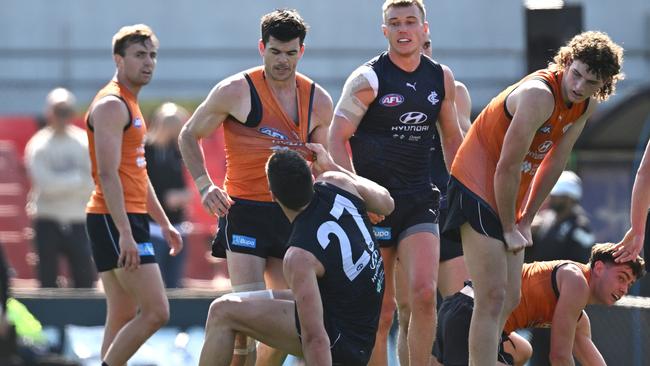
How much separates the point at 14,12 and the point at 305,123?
39.3 feet

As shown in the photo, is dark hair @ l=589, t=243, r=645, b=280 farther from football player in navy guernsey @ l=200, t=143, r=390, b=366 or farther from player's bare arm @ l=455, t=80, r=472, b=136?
football player in navy guernsey @ l=200, t=143, r=390, b=366

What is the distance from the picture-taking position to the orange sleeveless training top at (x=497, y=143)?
6941 millimetres

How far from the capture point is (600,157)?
12.5 m

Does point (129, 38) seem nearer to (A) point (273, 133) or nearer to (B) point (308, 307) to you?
(A) point (273, 133)

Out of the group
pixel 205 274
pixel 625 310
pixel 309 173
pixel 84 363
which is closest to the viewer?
pixel 309 173

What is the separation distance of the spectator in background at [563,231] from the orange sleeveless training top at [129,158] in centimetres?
375

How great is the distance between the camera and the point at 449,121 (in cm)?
787

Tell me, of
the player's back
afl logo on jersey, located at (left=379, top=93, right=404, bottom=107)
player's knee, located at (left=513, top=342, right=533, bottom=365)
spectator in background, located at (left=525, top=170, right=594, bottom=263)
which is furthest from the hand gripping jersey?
spectator in background, located at (left=525, top=170, right=594, bottom=263)

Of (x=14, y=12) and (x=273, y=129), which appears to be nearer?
(x=273, y=129)

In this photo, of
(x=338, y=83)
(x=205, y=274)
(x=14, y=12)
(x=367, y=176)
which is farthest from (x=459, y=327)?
(x=14, y=12)

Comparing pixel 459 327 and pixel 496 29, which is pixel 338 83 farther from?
pixel 459 327

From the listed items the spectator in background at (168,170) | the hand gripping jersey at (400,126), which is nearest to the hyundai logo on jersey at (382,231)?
the hand gripping jersey at (400,126)

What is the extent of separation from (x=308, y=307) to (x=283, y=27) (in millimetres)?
1891

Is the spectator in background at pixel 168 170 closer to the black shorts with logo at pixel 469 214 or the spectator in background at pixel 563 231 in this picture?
the spectator in background at pixel 563 231
